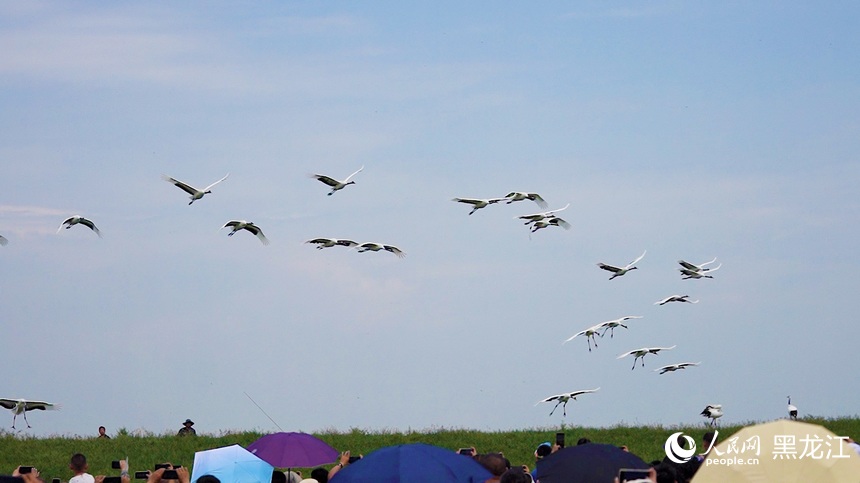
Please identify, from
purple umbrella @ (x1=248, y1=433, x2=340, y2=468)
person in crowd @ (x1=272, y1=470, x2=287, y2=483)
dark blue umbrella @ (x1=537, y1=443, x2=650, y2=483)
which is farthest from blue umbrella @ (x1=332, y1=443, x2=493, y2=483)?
purple umbrella @ (x1=248, y1=433, x2=340, y2=468)

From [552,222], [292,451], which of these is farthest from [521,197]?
[292,451]

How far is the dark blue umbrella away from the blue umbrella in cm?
108

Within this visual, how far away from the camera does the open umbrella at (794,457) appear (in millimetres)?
7086

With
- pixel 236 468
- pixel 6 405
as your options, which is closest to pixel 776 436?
pixel 236 468

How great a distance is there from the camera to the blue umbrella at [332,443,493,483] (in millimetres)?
12430

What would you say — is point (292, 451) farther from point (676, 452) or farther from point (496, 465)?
point (676, 452)

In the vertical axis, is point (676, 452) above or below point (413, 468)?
above

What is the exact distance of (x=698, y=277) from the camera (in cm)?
3556

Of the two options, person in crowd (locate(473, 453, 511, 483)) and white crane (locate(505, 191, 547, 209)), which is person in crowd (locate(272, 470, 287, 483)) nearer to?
person in crowd (locate(473, 453, 511, 483))

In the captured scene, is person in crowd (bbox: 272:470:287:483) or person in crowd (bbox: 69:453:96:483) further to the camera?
person in crowd (bbox: 272:470:287:483)

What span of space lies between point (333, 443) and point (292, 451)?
17.4 m

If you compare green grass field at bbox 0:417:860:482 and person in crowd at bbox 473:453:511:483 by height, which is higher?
green grass field at bbox 0:417:860:482

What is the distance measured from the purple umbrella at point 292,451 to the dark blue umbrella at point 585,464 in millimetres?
8094

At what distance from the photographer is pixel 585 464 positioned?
37.9 feet
